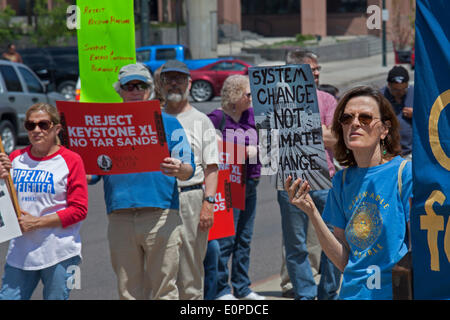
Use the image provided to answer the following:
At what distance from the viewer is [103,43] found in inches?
227

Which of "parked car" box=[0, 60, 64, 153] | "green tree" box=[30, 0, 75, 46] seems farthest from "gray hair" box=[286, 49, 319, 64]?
"green tree" box=[30, 0, 75, 46]

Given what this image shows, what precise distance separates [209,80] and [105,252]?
17912 millimetres

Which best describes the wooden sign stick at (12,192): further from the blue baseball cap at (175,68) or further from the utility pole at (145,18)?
the utility pole at (145,18)

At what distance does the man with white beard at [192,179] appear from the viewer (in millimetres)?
5719

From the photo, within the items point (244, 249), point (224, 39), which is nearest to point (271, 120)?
point (244, 249)

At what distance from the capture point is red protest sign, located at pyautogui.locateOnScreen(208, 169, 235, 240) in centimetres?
654

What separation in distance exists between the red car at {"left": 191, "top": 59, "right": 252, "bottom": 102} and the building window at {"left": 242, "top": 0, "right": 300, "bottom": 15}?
2723cm

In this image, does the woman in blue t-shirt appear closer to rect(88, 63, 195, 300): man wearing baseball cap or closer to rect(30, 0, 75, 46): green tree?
rect(88, 63, 195, 300): man wearing baseball cap

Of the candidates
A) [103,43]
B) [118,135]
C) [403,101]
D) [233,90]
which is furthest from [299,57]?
[118,135]

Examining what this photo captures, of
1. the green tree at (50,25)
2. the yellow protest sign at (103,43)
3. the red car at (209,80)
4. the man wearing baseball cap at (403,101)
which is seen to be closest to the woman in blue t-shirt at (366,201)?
the yellow protest sign at (103,43)

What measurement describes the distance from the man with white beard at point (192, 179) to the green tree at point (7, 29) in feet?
Result: 105

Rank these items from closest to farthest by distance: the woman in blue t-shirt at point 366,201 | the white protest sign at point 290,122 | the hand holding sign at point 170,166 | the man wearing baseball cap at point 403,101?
1. the woman in blue t-shirt at point 366,201
2. the white protest sign at point 290,122
3. the hand holding sign at point 170,166
4. the man wearing baseball cap at point 403,101

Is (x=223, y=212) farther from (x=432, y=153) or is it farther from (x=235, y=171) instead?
(x=432, y=153)

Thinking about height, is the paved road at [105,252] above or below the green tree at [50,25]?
below
